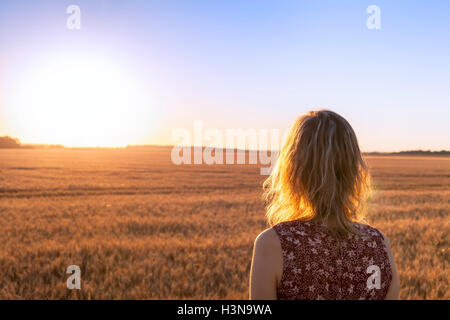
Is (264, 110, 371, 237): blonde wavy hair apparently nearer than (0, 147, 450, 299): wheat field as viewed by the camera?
Yes

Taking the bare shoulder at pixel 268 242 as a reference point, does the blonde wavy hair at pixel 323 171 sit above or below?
above

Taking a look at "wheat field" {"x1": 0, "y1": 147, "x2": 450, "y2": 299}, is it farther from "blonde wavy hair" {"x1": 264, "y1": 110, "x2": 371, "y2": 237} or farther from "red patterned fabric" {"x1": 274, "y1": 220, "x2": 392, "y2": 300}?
"blonde wavy hair" {"x1": 264, "y1": 110, "x2": 371, "y2": 237}

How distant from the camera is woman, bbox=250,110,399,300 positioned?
5.41 ft

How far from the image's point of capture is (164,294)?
5.41 meters

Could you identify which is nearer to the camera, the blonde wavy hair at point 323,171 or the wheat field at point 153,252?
the blonde wavy hair at point 323,171

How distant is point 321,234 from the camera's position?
1.70m

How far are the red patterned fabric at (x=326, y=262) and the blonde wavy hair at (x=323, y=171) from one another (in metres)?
0.07

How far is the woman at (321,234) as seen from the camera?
64.9 inches

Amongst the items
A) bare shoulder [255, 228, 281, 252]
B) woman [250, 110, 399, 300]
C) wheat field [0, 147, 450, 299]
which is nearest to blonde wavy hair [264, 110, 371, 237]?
woman [250, 110, 399, 300]

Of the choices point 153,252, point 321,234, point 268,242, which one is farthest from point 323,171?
point 153,252

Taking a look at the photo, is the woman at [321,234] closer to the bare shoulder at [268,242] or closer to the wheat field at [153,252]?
the bare shoulder at [268,242]

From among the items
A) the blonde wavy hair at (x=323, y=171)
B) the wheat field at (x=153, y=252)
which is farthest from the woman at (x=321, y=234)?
the wheat field at (x=153, y=252)

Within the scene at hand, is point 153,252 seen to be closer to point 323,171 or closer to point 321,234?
point 321,234
